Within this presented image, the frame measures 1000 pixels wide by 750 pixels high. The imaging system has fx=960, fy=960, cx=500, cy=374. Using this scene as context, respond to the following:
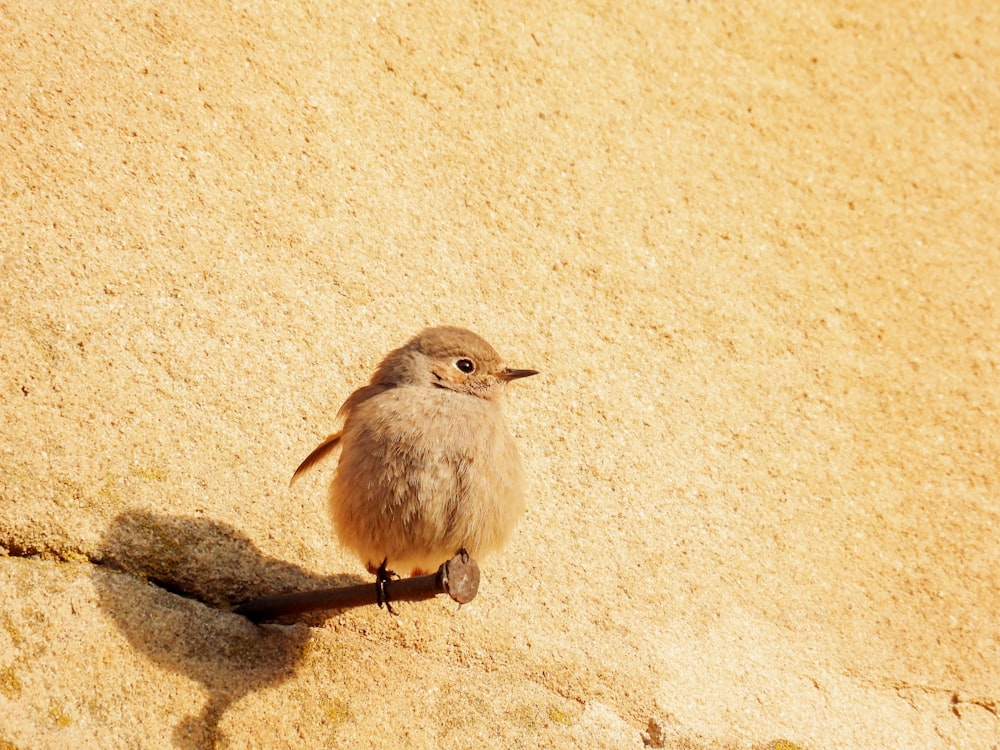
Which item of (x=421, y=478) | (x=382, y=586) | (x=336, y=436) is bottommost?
(x=382, y=586)

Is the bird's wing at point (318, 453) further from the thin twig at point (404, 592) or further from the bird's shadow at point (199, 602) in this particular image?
the thin twig at point (404, 592)

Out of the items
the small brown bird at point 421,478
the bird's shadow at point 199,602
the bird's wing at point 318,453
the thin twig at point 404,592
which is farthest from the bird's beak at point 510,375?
the bird's shadow at point 199,602

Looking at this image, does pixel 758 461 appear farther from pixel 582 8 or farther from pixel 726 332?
pixel 582 8

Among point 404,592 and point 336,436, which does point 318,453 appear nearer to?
point 336,436

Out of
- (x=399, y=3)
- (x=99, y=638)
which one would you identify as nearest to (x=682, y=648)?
(x=99, y=638)

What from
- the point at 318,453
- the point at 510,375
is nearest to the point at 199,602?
the point at 318,453

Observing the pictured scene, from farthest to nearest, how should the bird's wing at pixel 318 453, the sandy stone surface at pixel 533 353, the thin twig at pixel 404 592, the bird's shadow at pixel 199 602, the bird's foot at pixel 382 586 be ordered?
1. the bird's wing at pixel 318 453
2. the sandy stone surface at pixel 533 353
3. the bird's shadow at pixel 199 602
4. the bird's foot at pixel 382 586
5. the thin twig at pixel 404 592
